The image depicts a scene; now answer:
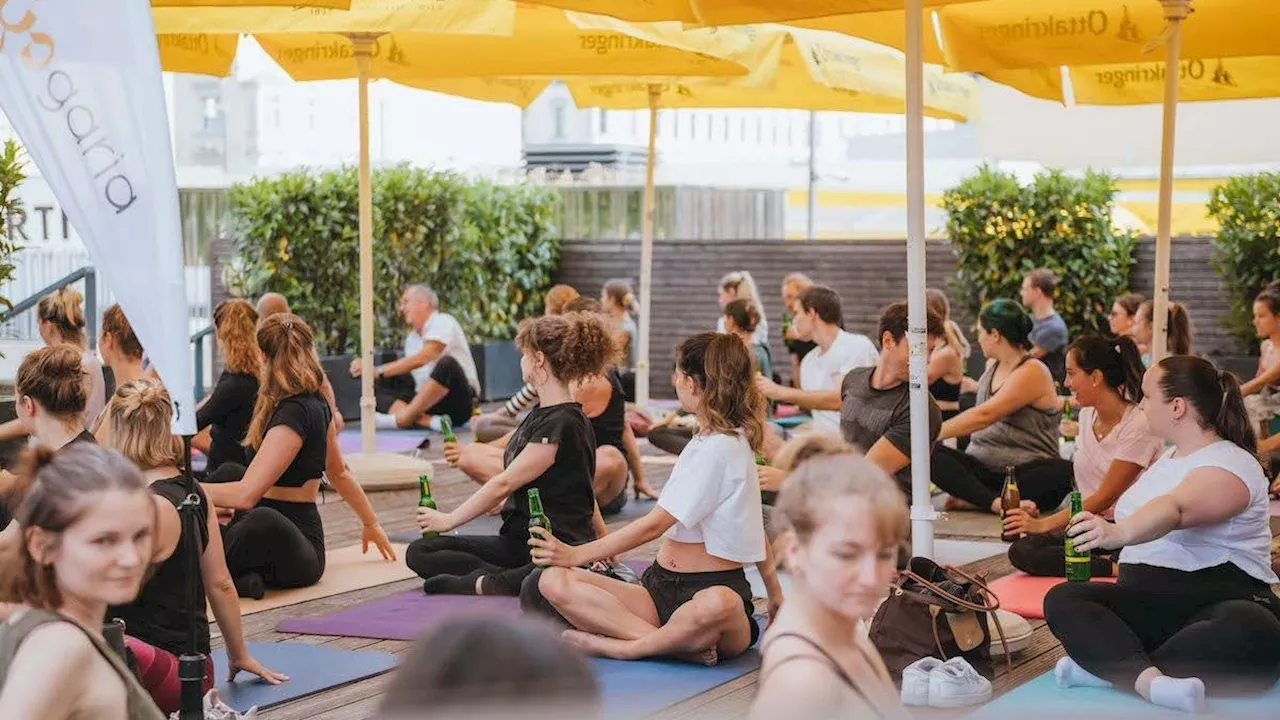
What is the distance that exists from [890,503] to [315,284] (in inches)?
485

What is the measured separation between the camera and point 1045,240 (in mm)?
14297

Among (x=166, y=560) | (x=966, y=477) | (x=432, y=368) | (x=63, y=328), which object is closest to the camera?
(x=166, y=560)

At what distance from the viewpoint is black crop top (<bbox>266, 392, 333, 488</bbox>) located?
6.84m

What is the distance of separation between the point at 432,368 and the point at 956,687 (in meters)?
7.97

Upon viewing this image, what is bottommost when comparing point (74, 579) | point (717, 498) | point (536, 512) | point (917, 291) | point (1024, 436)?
point (1024, 436)

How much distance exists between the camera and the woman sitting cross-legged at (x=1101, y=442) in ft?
22.9

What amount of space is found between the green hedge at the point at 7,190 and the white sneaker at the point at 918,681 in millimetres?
4626

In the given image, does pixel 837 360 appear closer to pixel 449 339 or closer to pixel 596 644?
pixel 596 644

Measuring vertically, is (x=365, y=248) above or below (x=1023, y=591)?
above

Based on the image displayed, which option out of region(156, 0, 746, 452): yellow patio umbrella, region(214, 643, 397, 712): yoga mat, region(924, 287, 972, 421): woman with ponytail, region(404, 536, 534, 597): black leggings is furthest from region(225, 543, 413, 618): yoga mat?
region(924, 287, 972, 421): woman with ponytail

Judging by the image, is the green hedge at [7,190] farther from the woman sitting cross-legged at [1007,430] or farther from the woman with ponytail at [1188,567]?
the woman with ponytail at [1188,567]

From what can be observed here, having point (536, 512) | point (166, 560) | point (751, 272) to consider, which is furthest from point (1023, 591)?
point (751, 272)

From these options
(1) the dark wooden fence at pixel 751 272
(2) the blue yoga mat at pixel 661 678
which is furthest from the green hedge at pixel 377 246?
(2) the blue yoga mat at pixel 661 678

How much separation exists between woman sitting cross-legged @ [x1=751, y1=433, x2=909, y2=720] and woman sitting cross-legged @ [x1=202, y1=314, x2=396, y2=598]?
4.37 m
